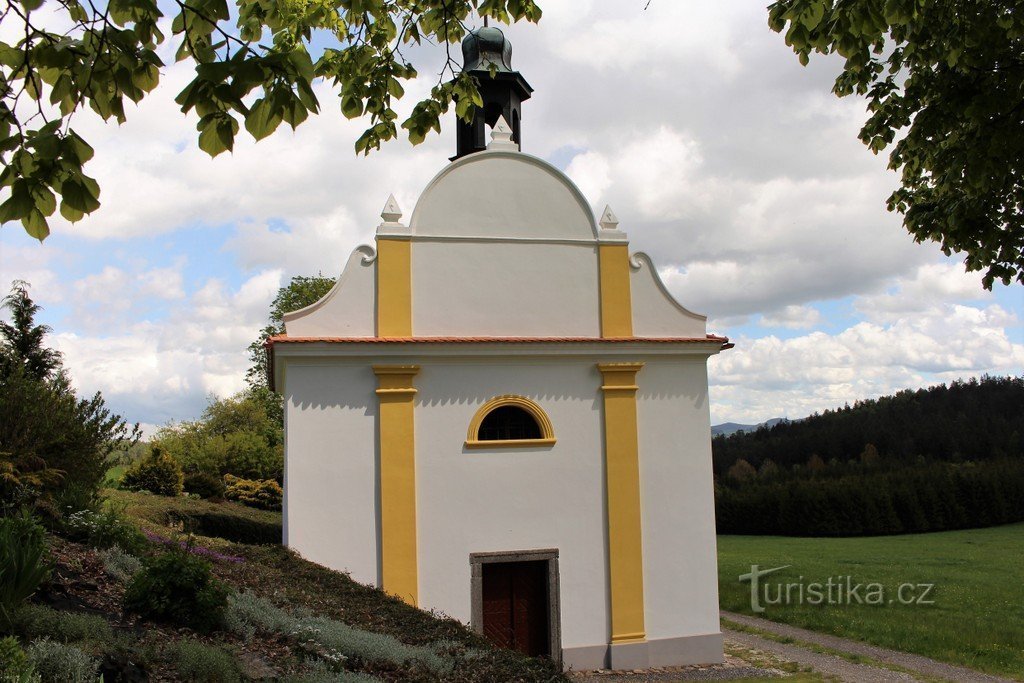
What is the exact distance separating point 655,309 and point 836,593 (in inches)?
517

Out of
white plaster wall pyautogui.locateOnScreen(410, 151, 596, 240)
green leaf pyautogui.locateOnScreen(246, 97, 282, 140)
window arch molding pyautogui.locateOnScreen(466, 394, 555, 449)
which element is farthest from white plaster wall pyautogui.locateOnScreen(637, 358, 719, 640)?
green leaf pyautogui.locateOnScreen(246, 97, 282, 140)

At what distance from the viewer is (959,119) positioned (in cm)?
863

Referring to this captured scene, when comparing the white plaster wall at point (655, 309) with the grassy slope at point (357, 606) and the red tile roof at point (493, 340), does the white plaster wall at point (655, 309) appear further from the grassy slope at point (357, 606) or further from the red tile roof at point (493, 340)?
the grassy slope at point (357, 606)

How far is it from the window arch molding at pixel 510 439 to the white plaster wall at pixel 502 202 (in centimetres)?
282

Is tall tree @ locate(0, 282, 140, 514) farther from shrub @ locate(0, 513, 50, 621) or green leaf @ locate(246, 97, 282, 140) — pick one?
green leaf @ locate(246, 97, 282, 140)

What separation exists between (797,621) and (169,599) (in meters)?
16.4

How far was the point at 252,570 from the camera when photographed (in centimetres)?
1048

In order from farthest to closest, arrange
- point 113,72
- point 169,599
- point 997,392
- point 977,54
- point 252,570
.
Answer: point 997,392
point 252,570
point 977,54
point 169,599
point 113,72

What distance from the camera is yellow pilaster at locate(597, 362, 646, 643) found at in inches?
515

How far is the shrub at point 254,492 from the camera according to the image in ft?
85.9

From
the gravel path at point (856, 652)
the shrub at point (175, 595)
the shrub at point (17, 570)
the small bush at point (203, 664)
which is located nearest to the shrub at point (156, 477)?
the gravel path at point (856, 652)

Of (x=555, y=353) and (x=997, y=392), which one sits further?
(x=997, y=392)

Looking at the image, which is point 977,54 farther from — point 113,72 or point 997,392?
point 997,392

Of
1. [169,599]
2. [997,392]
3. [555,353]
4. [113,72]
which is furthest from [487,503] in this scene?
[997,392]
